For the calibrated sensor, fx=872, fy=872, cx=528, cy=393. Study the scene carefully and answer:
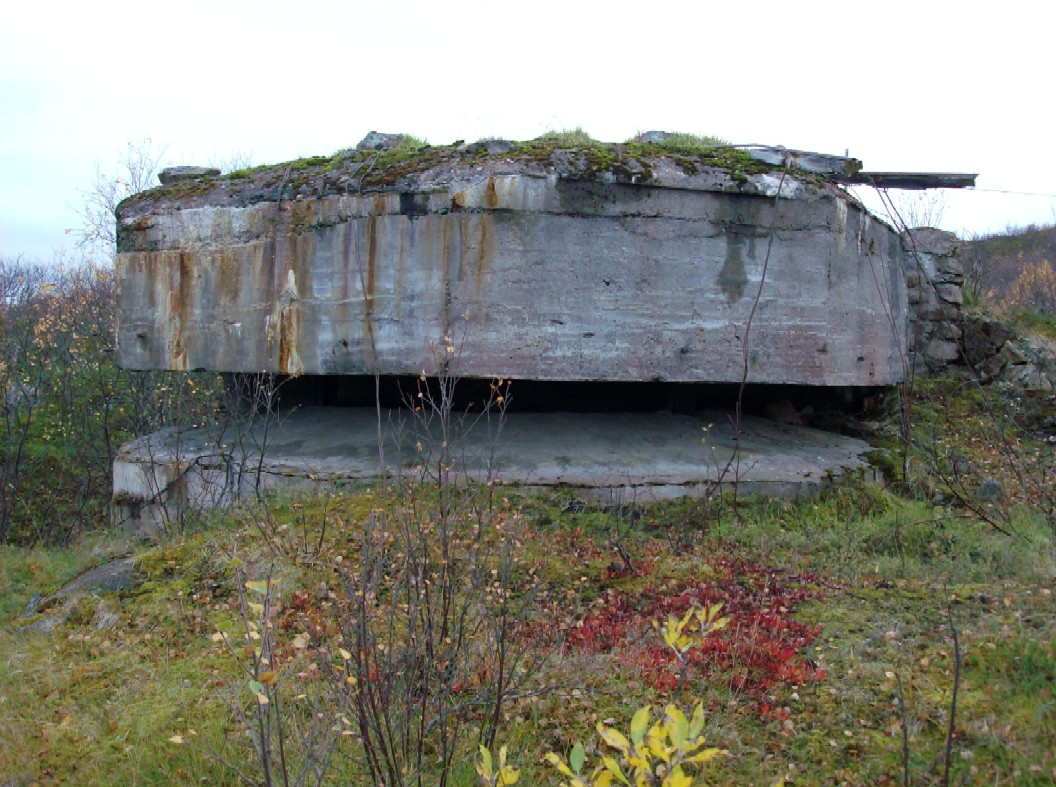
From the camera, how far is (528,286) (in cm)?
546

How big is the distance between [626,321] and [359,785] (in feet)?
11.7

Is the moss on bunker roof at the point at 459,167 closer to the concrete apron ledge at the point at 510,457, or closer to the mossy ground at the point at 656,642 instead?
the concrete apron ledge at the point at 510,457

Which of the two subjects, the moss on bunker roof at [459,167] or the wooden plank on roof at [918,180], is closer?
the moss on bunker roof at [459,167]

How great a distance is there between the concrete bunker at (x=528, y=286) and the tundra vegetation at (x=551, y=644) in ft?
1.93

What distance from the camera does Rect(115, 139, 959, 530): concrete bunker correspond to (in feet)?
17.9

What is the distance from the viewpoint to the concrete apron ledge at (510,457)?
5.41m

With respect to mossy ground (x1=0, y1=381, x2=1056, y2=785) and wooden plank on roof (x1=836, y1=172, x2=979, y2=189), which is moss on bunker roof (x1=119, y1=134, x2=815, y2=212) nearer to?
wooden plank on roof (x1=836, y1=172, x2=979, y2=189)

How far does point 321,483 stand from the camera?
215 inches

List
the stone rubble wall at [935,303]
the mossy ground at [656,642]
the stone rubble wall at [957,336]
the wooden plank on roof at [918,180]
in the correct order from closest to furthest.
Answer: the mossy ground at [656,642], the wooden plank on roof at [918,180], the stone rubble wall at [957,336], the stone rubble wall at [935,303]

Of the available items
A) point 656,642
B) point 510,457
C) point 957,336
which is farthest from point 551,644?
point 957,336

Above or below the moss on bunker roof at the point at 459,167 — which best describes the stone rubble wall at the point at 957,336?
below

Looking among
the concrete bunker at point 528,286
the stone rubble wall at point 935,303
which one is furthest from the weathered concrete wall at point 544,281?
the stone rubble wall at point 935,303

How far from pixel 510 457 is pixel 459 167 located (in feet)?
6.18

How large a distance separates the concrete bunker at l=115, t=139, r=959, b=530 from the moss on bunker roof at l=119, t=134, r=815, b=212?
2cm
